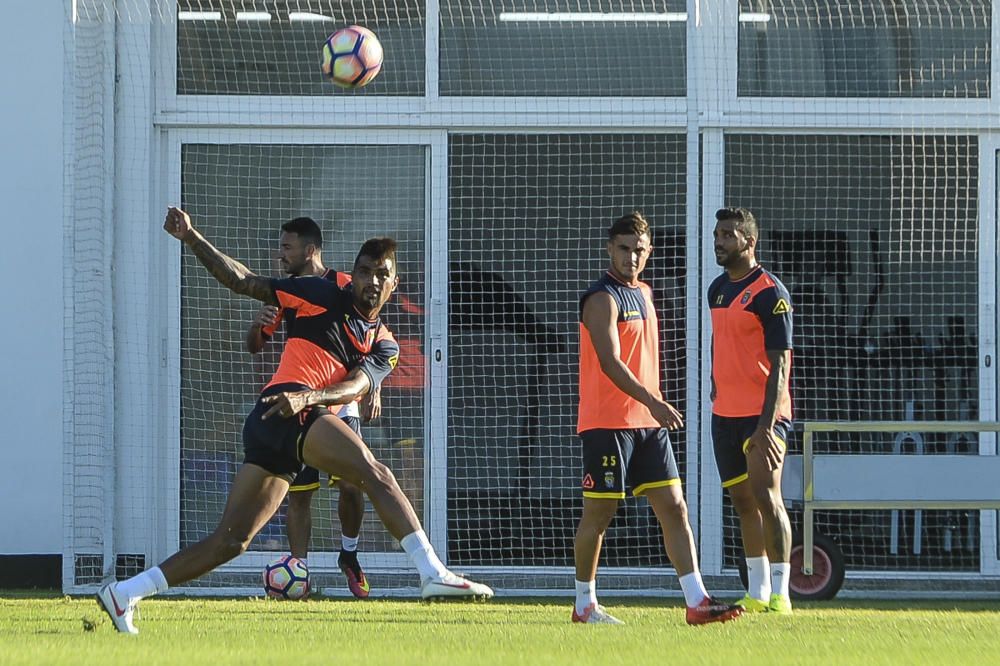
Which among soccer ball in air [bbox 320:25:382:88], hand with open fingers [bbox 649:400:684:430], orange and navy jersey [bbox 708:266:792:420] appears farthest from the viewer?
soccer ball in air [bbox 320:25:382:88]

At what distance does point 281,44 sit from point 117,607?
5.43m

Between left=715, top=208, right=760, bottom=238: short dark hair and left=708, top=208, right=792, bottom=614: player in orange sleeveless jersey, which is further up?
left=715, top=208, right=760, bottom=238: short dark hair

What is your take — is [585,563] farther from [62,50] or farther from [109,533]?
[62,50]

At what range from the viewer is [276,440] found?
701 cm

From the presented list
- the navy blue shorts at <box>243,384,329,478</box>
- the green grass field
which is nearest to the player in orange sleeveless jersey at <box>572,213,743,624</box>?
the green grass field

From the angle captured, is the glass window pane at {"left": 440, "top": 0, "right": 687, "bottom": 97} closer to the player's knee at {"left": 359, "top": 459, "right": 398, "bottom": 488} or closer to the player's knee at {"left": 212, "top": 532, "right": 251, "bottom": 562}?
the player's knee at {"left": 359, "top": 459, "right": 398, "bottom": 488}

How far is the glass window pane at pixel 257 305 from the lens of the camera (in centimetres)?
1101

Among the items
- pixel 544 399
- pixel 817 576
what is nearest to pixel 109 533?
pixel 544 399

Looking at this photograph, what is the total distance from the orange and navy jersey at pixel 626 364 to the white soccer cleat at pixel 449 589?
3.82 ft

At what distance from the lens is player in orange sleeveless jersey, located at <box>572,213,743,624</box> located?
24.9 feet

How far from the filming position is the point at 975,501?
32.2 feet

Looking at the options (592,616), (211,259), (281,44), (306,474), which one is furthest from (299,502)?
(281,44)

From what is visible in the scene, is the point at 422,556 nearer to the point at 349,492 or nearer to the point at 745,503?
the point at 745,503

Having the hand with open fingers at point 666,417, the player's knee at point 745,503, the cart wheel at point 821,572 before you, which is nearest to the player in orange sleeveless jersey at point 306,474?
the player's knee at point 745,503
